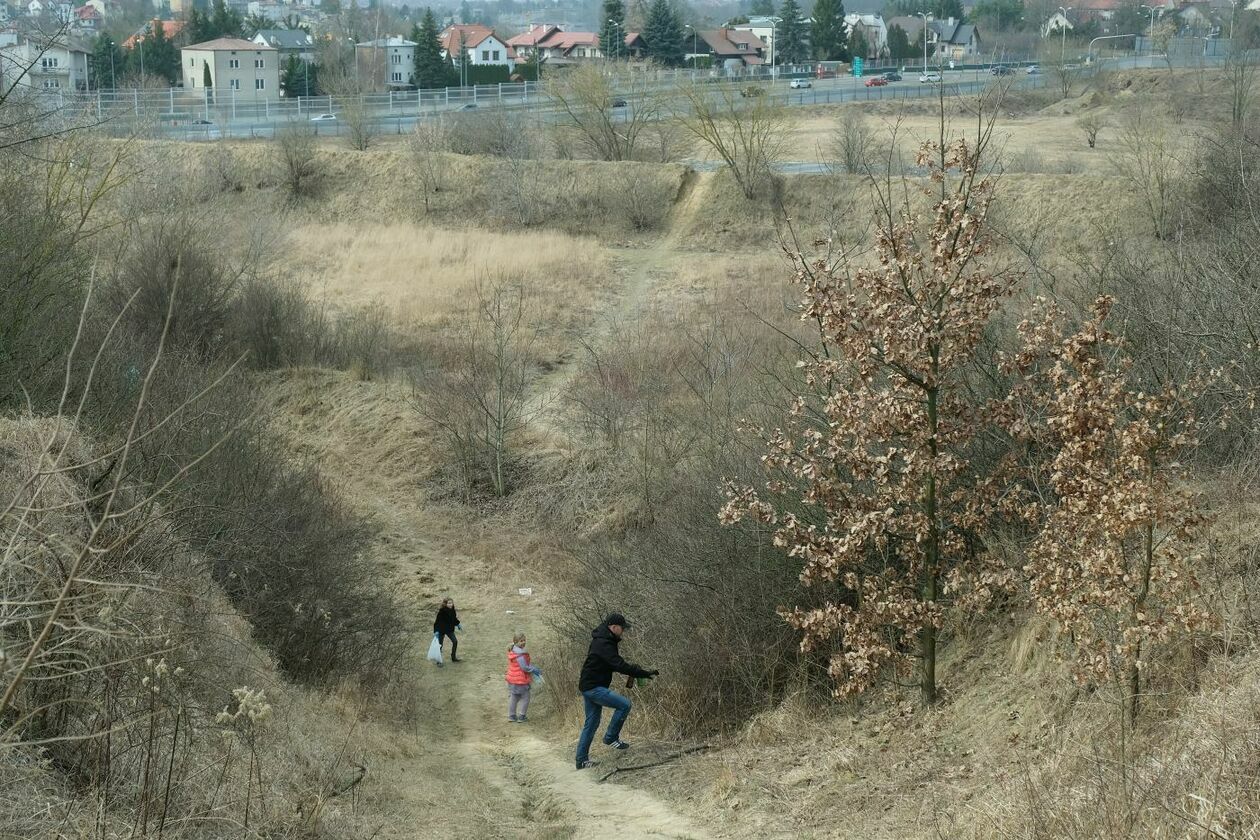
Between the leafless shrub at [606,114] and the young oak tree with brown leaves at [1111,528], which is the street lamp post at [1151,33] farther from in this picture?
the young oak tree with brown leaves at [1111,528]

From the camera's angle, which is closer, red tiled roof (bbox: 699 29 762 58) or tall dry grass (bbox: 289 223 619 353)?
tall dry grass (bbox: 289 223 619 353)

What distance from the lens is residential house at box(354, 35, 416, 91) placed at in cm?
8755

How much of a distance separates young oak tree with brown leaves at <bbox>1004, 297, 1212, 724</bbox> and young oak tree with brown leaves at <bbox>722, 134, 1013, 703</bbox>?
722 millimetres

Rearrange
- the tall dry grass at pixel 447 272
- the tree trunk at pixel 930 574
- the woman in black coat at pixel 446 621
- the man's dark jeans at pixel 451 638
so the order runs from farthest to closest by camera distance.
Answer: the tall dry grass at pixel 447 272 < the man's dark jeans at pixel 451 638 < the woman in black coat at pixel 446 621 < the tree trunk at pixel 930 574

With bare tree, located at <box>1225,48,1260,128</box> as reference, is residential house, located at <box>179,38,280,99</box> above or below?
above

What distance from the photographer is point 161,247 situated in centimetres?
2773

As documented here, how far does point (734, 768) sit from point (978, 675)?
2.28m

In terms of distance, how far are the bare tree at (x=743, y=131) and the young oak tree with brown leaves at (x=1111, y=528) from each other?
36398mm

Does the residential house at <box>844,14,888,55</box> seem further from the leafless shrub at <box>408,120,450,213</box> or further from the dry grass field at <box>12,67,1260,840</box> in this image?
the leafless shrub at <box>408,120,450,213</box>

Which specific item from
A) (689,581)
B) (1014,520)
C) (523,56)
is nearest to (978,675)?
(1014,520)

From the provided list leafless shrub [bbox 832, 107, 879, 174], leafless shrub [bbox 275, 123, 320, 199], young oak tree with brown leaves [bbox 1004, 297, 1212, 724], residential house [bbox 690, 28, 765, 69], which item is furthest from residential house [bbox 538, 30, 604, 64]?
young oak tree with brown leaves [bbox 1004, 297, 1212, 724]

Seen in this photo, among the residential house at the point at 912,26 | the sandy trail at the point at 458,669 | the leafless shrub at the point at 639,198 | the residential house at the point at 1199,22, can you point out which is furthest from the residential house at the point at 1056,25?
the sandy trail at the point at 458,669

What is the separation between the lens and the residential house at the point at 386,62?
8755cm

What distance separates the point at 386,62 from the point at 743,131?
57.7 m
